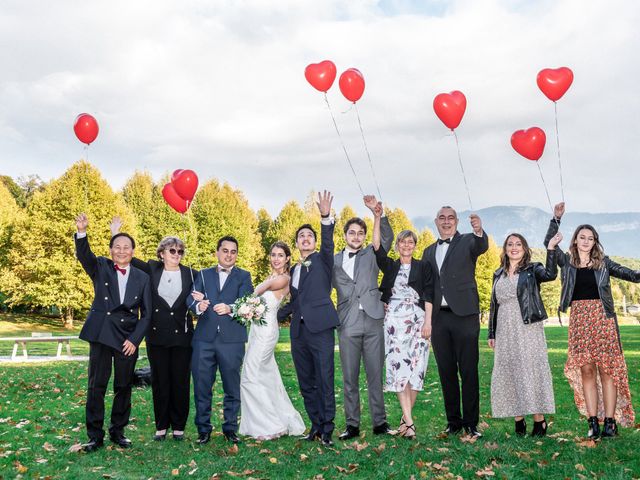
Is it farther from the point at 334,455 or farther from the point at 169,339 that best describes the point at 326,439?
the point at 169,339

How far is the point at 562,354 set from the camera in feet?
65.7

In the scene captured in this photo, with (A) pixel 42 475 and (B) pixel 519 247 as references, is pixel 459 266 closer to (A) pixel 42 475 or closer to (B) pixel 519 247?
(B) pixel 519 247

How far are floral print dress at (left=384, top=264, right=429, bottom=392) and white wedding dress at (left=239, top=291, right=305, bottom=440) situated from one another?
143 cm

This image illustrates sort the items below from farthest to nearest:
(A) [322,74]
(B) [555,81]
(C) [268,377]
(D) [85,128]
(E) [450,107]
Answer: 1. (A) [322,74]
2. (D) [85,128]
3. (B) [555,81]
4. (E) [450,107]
5. (C) [268,377]

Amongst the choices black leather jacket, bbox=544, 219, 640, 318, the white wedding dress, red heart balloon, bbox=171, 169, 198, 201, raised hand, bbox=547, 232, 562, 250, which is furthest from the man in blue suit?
black leather jacket, bbox=544, 219, 640, 318

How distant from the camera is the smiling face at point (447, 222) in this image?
7.79 meters

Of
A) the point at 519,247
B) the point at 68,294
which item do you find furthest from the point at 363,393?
the point at 68,294

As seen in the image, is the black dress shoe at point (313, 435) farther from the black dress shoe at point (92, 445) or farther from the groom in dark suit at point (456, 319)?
the black dress shoe at point (92, 445)

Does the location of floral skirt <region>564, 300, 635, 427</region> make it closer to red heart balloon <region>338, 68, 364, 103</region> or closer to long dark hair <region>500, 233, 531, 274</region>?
long dark hair <region>500, 233, 531, 274</region>

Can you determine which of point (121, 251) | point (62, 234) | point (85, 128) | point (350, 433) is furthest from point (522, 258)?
point (62, 234)

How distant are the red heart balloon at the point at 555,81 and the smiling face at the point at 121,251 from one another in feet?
20.0

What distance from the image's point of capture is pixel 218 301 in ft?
25.8

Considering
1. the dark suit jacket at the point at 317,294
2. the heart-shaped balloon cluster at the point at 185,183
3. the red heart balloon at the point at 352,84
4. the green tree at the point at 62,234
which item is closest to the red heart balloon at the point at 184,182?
the heart-shaped balloon cluster at the point at 185,183

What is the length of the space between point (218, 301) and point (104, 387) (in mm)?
1716
